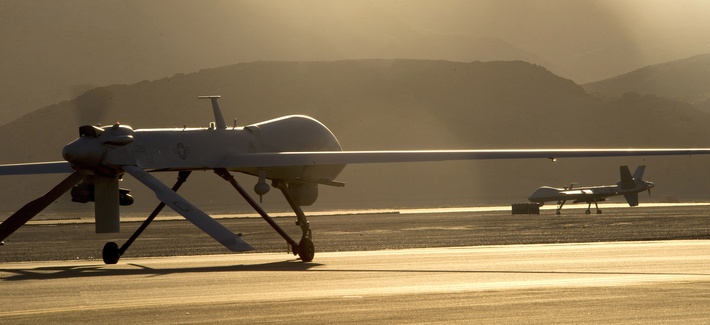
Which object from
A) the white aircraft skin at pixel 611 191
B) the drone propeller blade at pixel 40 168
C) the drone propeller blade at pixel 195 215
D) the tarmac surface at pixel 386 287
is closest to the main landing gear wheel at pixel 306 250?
the tarmac surface at pixel 386 287

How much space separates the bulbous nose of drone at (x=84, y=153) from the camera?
91.8ft

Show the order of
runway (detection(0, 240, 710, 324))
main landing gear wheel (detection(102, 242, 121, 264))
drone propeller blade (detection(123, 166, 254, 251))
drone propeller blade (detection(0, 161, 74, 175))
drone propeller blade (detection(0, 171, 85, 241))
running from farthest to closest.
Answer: main landing gear wheel (detection(102, 242, 121, 264))
drone propeller blade (detection(0, 161, 74, 175))
drone propeller blade (detection(0, 171, 85, 241))
drone propeller blade (detection(123, 166, 254, 251))
runway (detection(0, 240, 710, 324))

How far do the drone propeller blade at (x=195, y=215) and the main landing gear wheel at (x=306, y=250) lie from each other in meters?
4.55

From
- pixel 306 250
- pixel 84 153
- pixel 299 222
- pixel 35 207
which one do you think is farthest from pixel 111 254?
pixel 306 250

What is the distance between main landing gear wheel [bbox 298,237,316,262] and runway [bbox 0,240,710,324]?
0.41m

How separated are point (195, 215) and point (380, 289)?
6.91 meters

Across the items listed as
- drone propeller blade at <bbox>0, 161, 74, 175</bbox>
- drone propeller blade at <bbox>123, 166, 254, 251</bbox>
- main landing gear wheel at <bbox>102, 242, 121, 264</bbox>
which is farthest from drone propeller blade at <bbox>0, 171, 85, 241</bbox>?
main landing gear wheel at <bbox>102, 242, 121, 264</bbox>

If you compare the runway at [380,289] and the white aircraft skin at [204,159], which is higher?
the white aircraft skin at [204,159]

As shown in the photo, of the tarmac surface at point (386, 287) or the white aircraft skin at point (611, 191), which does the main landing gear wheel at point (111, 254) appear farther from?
the white aircraft skin at point (611, 191)

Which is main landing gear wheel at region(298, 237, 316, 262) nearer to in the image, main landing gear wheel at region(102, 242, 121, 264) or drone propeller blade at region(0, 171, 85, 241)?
main landing gear wheel at region(102, 242, 121, 264)

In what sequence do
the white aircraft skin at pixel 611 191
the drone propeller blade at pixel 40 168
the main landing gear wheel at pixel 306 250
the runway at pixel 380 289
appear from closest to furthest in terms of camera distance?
1. the runway at pixel 380 289
2. the drone propeller blade at pixel 40 168
3. the main landing gear wheel at pixel 306 250
4. the white aircraft skin at pixel 611 191

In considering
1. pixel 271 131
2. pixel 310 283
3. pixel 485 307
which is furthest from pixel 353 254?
pixel 485 307

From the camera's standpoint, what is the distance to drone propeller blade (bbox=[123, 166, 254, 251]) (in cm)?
2677

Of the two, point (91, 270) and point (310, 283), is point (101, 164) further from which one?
point (310, 283)
